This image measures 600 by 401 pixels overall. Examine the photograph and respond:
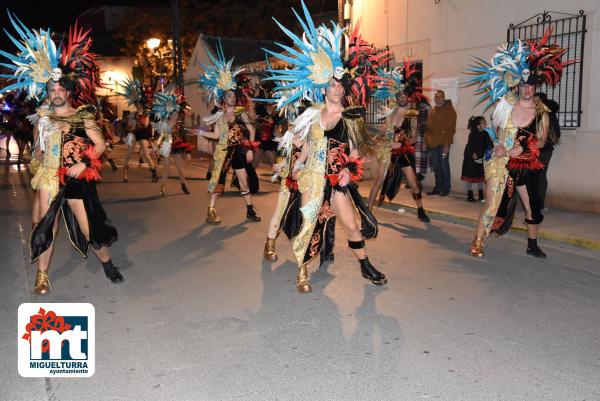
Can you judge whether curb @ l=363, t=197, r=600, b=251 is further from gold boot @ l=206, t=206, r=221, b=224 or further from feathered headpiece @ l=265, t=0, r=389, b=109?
feathered headpiece @ l=265, t=0, r=389, b=109

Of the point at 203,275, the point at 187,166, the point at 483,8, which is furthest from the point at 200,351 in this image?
the point at 187,166

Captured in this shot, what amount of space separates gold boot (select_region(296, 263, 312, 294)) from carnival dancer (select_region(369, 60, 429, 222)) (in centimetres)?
345

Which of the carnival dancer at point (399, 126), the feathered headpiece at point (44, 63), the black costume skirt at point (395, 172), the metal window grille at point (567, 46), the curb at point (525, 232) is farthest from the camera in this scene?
the metal window grille at point (567, 46)

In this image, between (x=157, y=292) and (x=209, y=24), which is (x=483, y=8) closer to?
(x=157, y=292)

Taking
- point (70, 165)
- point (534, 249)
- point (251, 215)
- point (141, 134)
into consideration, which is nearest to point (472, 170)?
point (534, 249)

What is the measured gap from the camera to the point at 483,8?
11.3 metres

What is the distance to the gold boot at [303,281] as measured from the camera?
19.2 ft

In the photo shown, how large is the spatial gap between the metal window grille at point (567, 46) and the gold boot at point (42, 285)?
802cm

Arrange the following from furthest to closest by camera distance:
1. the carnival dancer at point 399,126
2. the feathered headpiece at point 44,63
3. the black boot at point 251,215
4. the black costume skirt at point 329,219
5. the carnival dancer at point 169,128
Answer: the carnival dancer at point 169,128
the black boot at point 251,215
the carnival dancer at point 399,126
the black costume skirt at point 329,219
the feathered headpiece at point 44,63

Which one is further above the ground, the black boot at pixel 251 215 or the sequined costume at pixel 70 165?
the sequined costume at pixel 70 165

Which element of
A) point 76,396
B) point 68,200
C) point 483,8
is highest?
point 483,8

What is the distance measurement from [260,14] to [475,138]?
27744mm

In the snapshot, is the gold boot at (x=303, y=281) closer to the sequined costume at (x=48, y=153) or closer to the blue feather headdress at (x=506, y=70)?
the sequined costume at (x=48, y=153)
